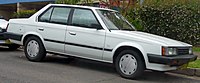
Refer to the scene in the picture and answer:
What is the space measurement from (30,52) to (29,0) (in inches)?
787

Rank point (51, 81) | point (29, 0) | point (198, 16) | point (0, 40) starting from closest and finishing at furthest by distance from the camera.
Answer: point (51, 81), point (0, 40), point (198, 16), point (29, 0)

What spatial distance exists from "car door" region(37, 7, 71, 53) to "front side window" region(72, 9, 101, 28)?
258 mm

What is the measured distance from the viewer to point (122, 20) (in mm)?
8156

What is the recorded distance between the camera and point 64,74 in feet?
22.9

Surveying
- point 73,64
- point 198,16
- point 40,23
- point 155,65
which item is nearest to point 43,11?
point 40,23

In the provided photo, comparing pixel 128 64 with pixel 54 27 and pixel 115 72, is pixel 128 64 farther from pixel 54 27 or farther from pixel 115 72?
pixel 54 27

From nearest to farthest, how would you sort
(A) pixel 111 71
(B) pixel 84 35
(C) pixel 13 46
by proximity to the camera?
1. (B) pixel 84 35
2. (A) pixel 111 71
3. (C) pixel 13 46

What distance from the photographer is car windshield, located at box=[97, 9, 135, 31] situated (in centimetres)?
746

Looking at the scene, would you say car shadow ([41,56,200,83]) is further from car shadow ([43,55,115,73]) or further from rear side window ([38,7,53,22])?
rear side window ([38,7,53,22])

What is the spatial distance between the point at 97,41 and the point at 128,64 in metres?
0.90

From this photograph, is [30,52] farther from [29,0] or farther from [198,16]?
[29,0]

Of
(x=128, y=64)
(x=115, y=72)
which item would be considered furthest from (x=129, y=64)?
(x=115, y=72)

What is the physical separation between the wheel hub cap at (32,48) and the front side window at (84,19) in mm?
1280

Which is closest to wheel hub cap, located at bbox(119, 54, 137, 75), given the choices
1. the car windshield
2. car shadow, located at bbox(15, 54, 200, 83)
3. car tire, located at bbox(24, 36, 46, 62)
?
car shadow, located at bbox(15, 54, 200, 83)
